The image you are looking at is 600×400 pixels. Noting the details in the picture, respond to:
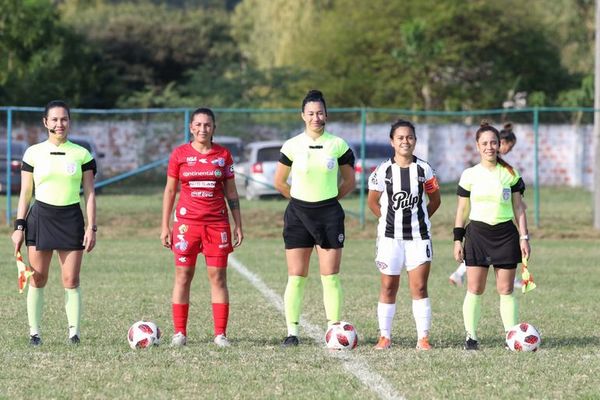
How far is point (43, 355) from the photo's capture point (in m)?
9.28

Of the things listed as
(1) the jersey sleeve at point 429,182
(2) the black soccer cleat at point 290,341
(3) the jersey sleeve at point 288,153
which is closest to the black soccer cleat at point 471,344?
(1) the jersey sleeve at point 429,182

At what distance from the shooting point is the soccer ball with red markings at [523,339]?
9555mm

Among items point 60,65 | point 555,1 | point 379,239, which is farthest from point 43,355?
point 555,1

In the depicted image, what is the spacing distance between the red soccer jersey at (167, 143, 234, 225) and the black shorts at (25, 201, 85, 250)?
0.82 metres

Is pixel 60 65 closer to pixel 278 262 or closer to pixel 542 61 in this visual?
pixel 542 61

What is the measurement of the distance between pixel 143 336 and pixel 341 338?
1.52 m

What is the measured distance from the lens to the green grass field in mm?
8008

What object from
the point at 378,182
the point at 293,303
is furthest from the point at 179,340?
the point at 378,182

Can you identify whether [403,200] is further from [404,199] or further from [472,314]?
[472,314]

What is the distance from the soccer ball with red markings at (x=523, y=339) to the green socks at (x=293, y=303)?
1.67 meters

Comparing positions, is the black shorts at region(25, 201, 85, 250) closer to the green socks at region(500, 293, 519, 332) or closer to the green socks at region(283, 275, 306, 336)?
the green socks at region(283, 275, 306, 336)

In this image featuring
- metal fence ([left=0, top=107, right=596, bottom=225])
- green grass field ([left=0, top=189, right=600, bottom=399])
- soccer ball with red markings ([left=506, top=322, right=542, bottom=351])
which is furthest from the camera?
metal fence ([left=0, top=107, right=596, bottom=225])

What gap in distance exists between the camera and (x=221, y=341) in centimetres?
990

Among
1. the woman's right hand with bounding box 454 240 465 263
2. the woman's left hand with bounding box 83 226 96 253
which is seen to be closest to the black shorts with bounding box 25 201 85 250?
the woman's left hand with bounding box 83 226 96 253
